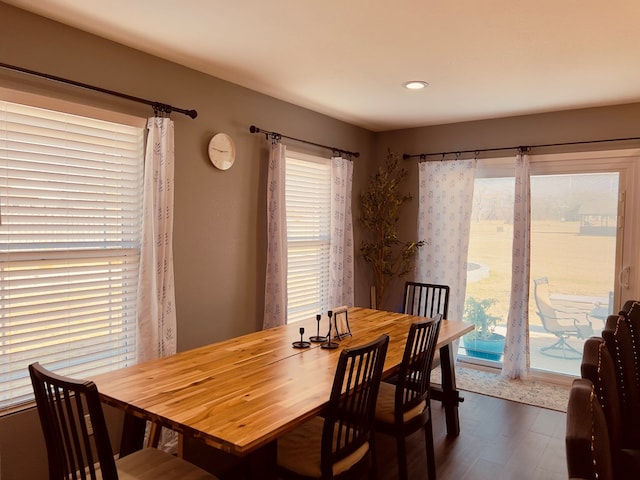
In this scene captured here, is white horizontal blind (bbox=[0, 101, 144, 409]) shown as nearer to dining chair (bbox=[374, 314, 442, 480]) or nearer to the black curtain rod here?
the black curtain rod

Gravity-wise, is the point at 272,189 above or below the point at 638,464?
above

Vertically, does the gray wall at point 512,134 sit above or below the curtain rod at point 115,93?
above

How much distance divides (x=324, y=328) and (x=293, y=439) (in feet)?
3.66

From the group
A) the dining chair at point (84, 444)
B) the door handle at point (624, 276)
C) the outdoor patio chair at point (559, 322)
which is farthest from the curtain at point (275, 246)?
the door handle at point (624, 276)

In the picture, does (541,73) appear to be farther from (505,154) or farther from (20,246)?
(20,246)

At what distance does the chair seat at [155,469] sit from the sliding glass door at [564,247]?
3.62 m

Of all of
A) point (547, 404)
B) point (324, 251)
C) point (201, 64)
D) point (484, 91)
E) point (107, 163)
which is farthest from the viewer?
point (324, 251)

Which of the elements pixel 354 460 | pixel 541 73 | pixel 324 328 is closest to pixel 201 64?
pixel 324 328

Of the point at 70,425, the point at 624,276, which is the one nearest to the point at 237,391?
the point at 70,425

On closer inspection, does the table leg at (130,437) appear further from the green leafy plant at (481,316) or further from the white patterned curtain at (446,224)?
the green leafy plant at (481,316)

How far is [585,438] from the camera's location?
1.00 m

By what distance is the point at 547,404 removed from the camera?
3.81 meters

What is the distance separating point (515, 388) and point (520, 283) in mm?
971

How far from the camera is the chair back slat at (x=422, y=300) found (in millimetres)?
3959
